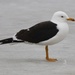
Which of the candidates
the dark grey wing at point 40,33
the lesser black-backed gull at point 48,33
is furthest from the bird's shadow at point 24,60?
the dark grey wing at point 40,33

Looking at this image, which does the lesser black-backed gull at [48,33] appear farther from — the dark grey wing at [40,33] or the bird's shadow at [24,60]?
the bird's shadow at [24,60]

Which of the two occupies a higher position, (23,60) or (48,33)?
(48,33)

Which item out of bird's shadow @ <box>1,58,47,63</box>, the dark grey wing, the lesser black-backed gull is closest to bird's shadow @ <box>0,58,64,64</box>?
bird's shadow @ <box>1,58,47,63</box>

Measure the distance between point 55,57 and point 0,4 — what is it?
6039 millimetres

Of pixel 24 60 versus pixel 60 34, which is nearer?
pixel 60 34

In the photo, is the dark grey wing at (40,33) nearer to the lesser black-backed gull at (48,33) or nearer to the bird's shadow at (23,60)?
the lesser black-backed gull at (48,33)

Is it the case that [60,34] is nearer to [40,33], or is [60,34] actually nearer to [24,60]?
[40,33]

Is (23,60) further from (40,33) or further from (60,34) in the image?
(60,34)

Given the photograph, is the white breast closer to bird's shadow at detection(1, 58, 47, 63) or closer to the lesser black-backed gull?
the lesser black-backed gull

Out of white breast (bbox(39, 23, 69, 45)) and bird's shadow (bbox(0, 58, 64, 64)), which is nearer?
white breast (bbox(39, 23, 69, 45))

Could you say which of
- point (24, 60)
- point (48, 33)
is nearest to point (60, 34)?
point (48, 33)

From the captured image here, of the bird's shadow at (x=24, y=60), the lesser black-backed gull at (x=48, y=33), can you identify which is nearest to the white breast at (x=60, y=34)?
the lesser black-backed gull at (x=48, y=33)

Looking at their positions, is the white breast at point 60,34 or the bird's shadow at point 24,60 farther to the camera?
the bird's shadow at point 24,60

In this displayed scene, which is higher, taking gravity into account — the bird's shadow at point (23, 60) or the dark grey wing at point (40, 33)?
the dark grey wing at point (40, 33)
